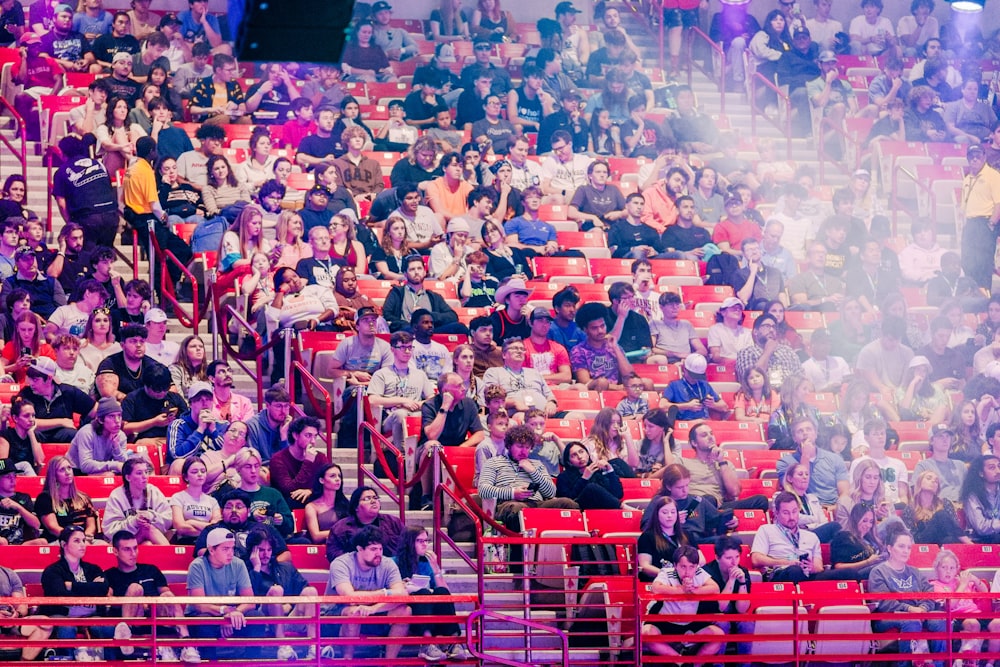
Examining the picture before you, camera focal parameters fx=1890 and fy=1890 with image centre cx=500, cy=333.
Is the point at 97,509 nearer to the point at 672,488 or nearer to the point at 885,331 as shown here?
the point at 672,488

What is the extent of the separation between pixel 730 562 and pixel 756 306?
4269 mm

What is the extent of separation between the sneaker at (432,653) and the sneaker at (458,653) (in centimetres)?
5

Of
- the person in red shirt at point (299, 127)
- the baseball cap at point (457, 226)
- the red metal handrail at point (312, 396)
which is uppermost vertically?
the person in red shirt at point (299, 127)

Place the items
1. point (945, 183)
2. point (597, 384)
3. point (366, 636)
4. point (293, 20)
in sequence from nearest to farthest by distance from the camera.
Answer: point (293, 20) → point (366, 636) → point (597, 384) → point (945, 183)

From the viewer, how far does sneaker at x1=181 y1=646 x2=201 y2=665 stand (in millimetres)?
11352

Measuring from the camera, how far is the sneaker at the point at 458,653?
458 inches

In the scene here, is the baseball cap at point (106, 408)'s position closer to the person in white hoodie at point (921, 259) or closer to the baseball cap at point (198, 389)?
the baseball cap at point (198, 389)

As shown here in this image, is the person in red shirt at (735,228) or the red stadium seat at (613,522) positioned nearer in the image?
the red stadium seat at (613,522)

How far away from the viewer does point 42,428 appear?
12969 millimetres

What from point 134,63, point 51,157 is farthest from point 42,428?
point 134,63

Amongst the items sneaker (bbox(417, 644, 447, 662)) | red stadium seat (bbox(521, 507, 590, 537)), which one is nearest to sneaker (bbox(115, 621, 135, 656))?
sneaker (bbox(417, 644, 447, 662))

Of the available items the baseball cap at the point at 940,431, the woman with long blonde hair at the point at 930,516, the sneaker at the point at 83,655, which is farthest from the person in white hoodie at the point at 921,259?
the sneaker at the point at 83,655

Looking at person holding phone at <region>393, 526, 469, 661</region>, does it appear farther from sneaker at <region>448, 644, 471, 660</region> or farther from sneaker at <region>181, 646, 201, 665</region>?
sneaker at <region>181, 646, 201, 665</region>

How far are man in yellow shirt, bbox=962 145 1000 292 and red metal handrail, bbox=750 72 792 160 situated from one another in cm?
214
